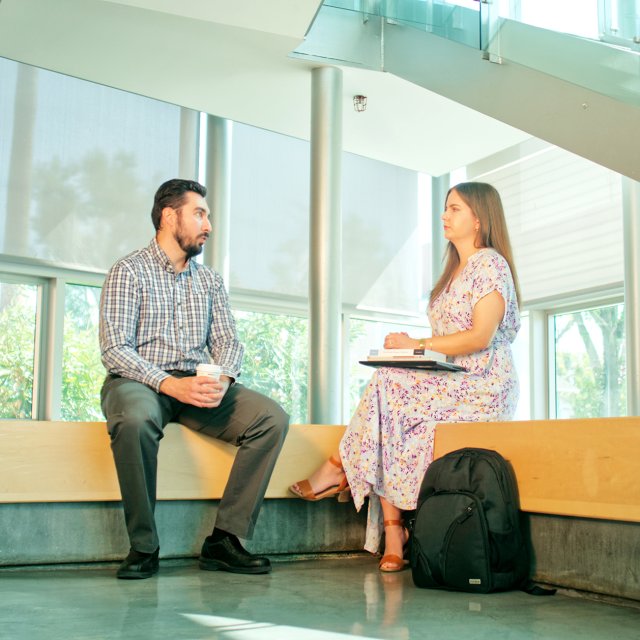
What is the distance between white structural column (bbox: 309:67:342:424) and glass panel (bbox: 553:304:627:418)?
2.22 meters

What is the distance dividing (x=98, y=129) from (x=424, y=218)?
2.86 meters

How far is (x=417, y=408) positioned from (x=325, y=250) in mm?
2066

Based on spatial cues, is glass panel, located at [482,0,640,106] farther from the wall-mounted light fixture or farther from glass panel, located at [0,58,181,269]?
glass panel, located at [0,58,181,269]

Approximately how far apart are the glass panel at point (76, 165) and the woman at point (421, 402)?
297 cm

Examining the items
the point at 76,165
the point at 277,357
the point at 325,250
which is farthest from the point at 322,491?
the point at 277,357

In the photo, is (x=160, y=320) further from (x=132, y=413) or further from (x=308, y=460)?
(x=308, y=460)

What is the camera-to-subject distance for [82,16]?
4.22 meters

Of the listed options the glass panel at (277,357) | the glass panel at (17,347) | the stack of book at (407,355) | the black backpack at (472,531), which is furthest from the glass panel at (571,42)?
A: the glass panel at (17,347)

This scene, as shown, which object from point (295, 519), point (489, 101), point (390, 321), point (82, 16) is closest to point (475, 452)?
point (295, 519)

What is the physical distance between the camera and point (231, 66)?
476cm

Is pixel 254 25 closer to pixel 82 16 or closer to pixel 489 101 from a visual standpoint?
pixel 82 16

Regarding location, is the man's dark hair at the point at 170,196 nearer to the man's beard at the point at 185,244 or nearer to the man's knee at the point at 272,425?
the man's beard at the point at 185,244

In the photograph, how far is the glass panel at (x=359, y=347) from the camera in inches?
270

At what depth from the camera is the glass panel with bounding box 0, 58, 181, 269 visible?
514 centimetres
